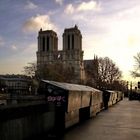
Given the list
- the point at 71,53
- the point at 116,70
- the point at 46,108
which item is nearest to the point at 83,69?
the point at 71,53

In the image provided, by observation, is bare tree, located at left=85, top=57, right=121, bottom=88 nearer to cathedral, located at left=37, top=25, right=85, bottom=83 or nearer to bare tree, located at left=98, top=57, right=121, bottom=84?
bare tree, located at left=98, top=57, right=121, bottom=84

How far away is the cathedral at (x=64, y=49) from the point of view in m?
182

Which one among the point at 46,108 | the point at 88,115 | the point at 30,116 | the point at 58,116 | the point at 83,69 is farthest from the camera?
the point at 83,69

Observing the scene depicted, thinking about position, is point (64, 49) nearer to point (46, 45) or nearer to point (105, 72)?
point (46, 45)

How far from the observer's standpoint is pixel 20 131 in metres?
11.4

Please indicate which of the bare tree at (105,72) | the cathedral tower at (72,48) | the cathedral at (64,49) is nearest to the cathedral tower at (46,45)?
the cathedral at (64,49)

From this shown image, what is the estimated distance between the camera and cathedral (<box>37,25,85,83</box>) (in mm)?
182125

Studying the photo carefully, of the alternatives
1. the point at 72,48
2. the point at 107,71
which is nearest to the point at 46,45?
the point at 72,48

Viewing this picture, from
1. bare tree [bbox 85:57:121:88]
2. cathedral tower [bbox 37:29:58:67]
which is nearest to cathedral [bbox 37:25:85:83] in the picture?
cathedral tower [bbox 37:29:58:67]

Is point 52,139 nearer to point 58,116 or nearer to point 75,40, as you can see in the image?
point 58,116

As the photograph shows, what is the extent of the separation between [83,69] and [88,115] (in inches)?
6056

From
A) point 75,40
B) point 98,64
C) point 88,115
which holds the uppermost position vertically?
point 75,40

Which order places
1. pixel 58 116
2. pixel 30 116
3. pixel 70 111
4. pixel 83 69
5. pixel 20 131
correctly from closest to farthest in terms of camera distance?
pixel 20 131 → pixel 30 116 → pixel 58 116 → pixel 70 111 → pixel 83 69

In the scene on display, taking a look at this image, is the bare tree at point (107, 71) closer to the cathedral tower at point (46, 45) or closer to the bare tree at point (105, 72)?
the bare tree at point (105, 72)
